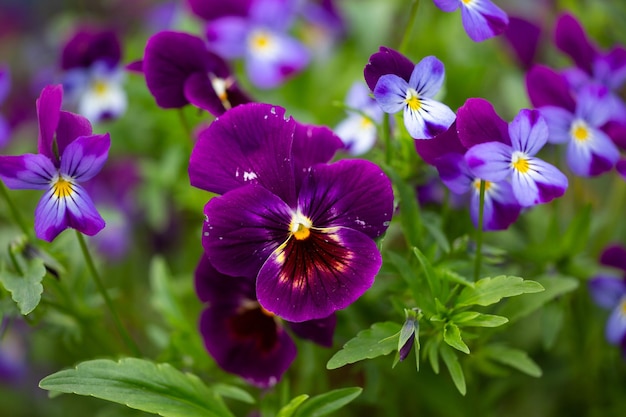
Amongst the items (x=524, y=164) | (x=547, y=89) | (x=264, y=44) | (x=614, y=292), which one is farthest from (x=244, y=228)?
(x=264, y=44)

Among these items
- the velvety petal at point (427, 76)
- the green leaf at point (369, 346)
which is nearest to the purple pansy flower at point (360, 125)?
the velvety petal at point (427, 76)

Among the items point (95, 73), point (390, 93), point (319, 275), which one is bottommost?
point (319, 275)

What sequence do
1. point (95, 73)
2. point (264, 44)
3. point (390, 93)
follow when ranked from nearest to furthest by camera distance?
point (390, 93), point (95, 73), point (264, 44)

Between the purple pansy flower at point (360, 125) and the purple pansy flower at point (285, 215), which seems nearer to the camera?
the purple pansy flower at point (285, 215)

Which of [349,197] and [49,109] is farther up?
[49,109]

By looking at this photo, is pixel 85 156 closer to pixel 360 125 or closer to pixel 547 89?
pixel 360 125

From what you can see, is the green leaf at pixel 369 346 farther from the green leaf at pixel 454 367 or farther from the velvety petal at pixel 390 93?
the velvety petal at pixel 390 93

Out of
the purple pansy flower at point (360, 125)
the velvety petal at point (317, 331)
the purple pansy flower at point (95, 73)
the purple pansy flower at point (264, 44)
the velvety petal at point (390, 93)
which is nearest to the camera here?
the velvety petal at point (390, 93)
